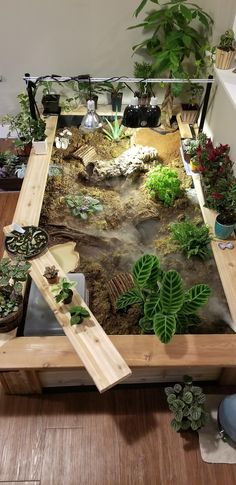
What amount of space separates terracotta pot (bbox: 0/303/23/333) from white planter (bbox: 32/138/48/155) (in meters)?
1.73

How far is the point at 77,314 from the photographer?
2.05 metres

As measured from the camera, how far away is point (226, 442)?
2113 millimetres

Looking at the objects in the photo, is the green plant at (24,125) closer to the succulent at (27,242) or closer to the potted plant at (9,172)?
the potted plant at (9,172)

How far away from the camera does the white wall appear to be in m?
3.55

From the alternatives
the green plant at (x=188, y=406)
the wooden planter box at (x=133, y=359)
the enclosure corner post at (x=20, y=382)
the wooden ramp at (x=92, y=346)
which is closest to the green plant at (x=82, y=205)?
the wooden ramp at (x=92, y=346)

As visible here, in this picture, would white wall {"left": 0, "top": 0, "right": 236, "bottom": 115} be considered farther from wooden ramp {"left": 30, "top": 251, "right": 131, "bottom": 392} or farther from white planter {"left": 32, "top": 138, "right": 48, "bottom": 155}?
wooden ramp {"left": 30, "top": 251, "right": 131, "bottom": 392}

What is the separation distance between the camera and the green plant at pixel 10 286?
80.5 inches

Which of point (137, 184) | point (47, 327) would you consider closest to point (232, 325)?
point (47, 327)

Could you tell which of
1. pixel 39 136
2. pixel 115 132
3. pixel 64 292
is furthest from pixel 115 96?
pixel 64 292

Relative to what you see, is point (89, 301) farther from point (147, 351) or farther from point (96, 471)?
point (96, 471)

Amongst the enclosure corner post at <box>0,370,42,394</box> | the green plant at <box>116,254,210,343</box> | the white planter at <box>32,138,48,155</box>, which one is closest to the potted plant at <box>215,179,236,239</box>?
the green plant at <box>116,254,210,343</box>

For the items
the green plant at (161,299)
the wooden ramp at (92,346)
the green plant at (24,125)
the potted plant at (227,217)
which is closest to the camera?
the wooden ramp at (92,346)

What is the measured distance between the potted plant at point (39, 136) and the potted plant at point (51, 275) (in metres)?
1.50

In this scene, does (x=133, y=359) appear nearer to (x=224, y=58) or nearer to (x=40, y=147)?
(x=40, y=147)
